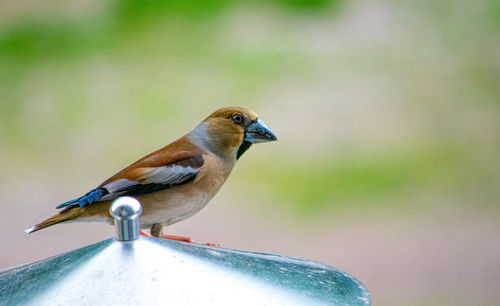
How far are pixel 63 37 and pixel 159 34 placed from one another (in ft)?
0.86

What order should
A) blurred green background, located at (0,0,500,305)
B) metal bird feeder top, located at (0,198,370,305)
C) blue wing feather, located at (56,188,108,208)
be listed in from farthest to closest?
blurred green background, located at (0,0,500,305) < blue wing feather, located at (56,188,108,208) < metal bird feeder top, located at (0,198,370,305)

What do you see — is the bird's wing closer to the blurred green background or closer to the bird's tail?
the bird's tail

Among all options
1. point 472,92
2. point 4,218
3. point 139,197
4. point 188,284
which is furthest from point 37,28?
point 188,284

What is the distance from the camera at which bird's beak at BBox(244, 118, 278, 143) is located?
1.20m

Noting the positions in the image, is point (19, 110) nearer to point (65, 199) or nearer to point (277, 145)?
point (65, 199)

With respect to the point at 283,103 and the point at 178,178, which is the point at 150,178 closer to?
the point at 178,178

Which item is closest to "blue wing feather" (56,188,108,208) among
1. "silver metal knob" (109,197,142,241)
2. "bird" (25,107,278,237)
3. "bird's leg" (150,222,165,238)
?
"bird" (25,107,278,237)

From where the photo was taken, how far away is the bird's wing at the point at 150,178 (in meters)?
1.16

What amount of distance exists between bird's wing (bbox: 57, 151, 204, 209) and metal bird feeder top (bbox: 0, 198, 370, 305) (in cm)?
35

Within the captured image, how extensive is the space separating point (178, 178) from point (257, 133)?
157 millimetres

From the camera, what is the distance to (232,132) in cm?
122

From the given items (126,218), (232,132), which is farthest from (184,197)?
(126,218)

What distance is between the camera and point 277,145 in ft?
6.59

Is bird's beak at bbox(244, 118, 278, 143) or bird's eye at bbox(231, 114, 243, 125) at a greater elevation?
bird's eye at bbox(231, 114, 243, 125)
